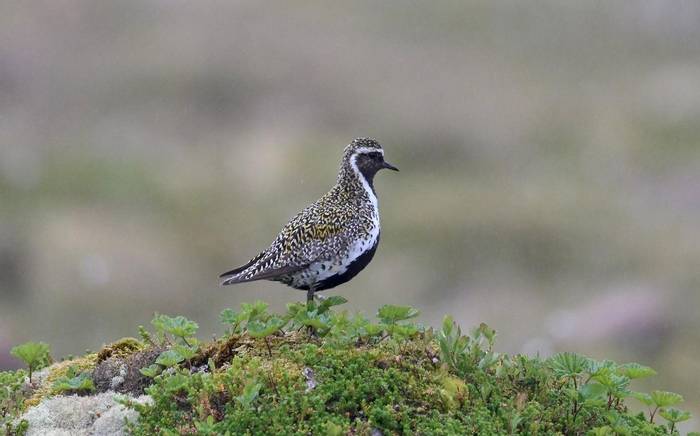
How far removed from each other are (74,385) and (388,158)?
20.3m

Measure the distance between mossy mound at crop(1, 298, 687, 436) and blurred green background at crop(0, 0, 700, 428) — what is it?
9.69m

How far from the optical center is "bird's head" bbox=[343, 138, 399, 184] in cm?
1179

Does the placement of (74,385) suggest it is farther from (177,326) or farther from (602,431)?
(602,431)

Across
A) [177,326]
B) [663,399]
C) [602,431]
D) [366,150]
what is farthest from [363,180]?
[602,431]

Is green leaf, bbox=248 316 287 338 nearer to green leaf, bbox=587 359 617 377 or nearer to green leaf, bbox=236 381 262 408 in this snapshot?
green leaf, bbox=236 381 262 408

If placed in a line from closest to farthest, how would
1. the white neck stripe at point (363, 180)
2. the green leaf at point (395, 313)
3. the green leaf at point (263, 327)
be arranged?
the green leaf at point (263, 327), the green leaf at point (395, 313), the white neck stripe at point (363, 180)

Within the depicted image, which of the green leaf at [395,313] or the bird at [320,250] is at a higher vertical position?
the bird at [320,250]

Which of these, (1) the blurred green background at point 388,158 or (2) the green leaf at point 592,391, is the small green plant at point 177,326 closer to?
(2) the green leaf at point 592,391

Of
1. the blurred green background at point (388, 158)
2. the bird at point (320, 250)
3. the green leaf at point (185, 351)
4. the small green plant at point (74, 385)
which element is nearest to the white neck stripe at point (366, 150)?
the bird at point (320, 250)

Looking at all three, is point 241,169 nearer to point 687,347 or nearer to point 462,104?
point 462,104

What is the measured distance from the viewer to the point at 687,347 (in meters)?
22.1

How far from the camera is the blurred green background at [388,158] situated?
930 inches

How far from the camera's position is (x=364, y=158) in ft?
38.9

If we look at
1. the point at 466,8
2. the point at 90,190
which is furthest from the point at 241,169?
the point at 466,8
